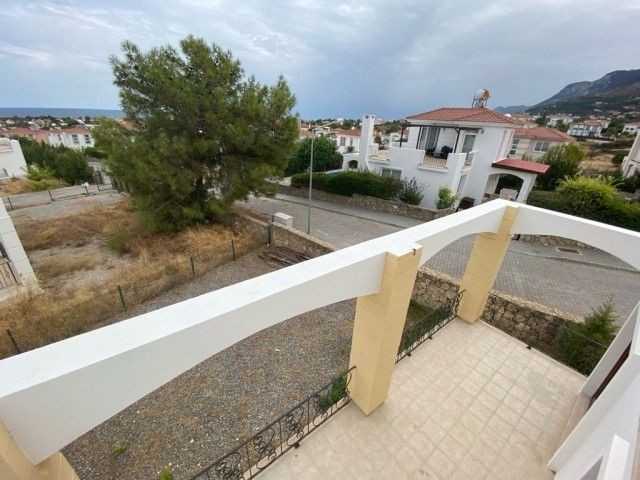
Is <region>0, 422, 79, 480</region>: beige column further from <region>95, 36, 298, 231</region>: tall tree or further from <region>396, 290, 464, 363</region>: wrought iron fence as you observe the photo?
<region>95, 36, 298, 231</region>: tall tree

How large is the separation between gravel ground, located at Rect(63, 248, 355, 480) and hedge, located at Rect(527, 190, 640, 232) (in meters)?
14.1

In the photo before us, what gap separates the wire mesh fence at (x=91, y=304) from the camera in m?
7.45

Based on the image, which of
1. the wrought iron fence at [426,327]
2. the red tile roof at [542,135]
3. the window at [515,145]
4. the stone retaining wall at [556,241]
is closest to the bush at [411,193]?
the stone retaining wall at [556,241]

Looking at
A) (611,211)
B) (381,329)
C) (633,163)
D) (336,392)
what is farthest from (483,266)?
(633,163)

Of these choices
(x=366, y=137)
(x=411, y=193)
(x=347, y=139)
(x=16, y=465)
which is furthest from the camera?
(x=347, y=139)

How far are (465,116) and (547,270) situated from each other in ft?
36.0

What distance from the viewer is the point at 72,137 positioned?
52.4m

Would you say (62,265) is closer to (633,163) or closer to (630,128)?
(633,163)

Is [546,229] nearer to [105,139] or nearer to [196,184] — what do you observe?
[196,184]

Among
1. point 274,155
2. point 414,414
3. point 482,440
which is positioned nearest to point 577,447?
point 482,440

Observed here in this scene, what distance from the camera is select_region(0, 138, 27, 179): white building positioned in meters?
33.0

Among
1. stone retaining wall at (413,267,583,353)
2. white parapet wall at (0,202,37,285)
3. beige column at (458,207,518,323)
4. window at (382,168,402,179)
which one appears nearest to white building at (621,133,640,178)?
window at (382,168,402,179)

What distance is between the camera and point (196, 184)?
1378cm

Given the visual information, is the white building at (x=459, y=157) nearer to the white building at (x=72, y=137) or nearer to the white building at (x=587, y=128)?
the white building at (x=72, y=137)
